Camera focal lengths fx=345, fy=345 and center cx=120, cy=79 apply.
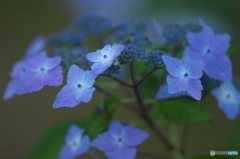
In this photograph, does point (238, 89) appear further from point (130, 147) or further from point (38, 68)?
point (38, 68)

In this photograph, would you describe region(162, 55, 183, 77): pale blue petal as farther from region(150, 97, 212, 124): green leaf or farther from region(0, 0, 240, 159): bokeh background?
region(0, 0, 240, 159): bokeh background

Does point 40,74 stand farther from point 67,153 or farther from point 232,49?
point 232,49

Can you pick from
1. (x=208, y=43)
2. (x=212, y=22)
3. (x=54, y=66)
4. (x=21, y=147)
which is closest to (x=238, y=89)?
(x=208, y=43)

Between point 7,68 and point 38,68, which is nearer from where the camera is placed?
point 38,68

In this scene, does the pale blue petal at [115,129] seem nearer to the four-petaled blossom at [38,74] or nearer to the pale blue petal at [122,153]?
the pale blue petal at [122,153]

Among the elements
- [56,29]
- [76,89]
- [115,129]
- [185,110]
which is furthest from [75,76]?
[56,29]

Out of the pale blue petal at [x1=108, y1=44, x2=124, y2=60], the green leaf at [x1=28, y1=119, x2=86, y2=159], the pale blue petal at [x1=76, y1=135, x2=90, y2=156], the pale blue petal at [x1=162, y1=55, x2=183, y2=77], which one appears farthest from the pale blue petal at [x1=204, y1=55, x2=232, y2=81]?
the green leaf at [x1=28, y1=119, x2=86, y2=159]
